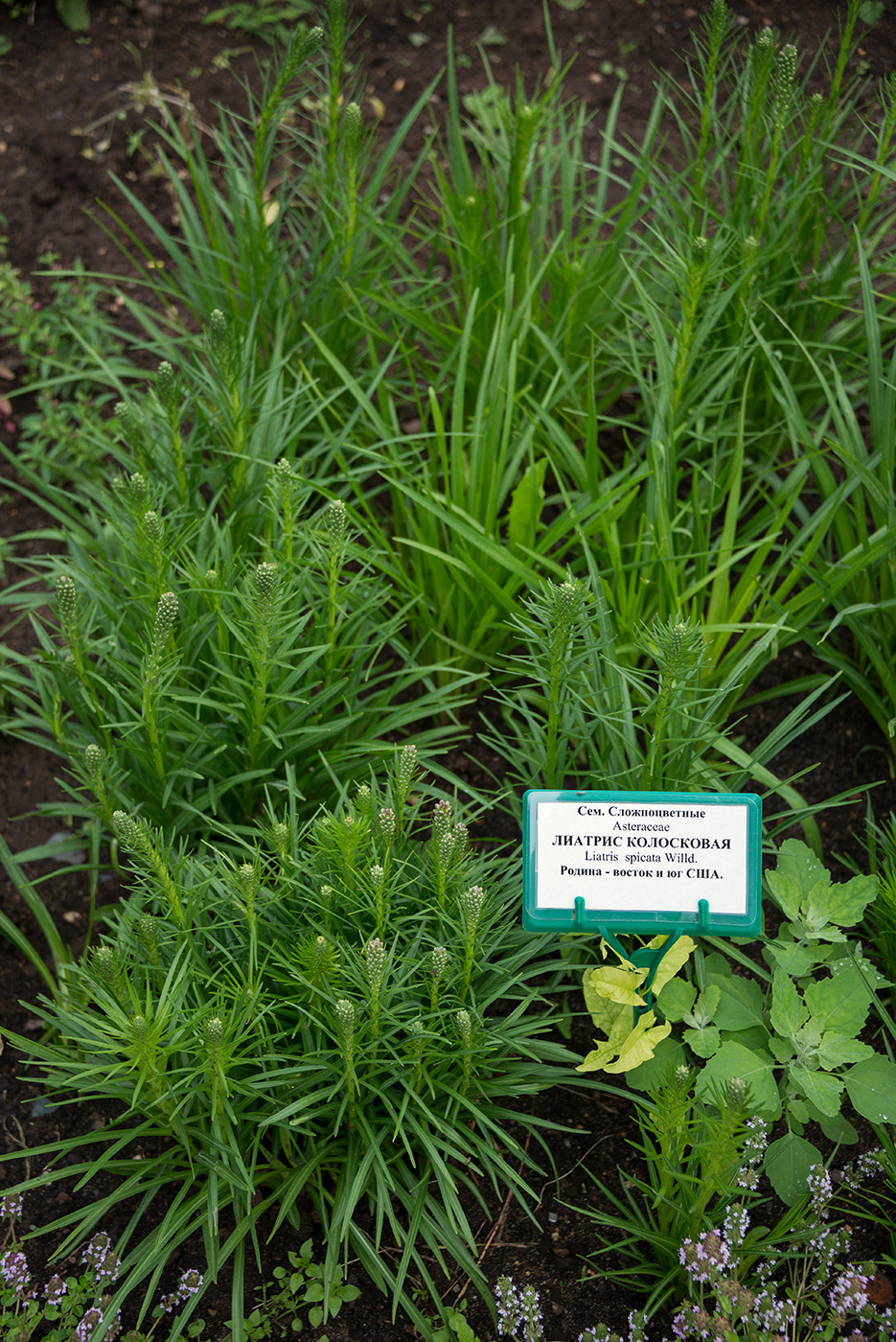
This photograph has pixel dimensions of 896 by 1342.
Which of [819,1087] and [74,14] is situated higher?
[74,14]

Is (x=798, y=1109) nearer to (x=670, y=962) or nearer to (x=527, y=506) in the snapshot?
(x=670, y=962)

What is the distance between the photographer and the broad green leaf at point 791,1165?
170 centimetres

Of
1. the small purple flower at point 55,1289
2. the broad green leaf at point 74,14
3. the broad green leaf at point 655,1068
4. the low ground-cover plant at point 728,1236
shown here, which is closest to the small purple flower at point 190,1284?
the small purple flower at point 55,1289

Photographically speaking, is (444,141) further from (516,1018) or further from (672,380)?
(516,1018)

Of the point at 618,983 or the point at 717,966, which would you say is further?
the point at 717,966

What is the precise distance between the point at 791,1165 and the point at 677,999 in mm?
300

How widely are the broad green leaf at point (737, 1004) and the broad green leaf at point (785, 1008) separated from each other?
0.21ft

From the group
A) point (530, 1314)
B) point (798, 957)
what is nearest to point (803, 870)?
point (798, 957)

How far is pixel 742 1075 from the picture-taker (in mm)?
1677

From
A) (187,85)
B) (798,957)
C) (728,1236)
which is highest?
(187,85)

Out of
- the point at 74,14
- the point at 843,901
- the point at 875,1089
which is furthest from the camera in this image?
the point at 74,14

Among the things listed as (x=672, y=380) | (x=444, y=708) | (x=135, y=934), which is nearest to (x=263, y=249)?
(x=672, y=380)

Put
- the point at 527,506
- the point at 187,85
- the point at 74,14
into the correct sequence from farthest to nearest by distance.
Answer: the point at 74,14, the point at 187,85, the point at 527,506

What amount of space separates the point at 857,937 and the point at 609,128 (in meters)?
2.31
